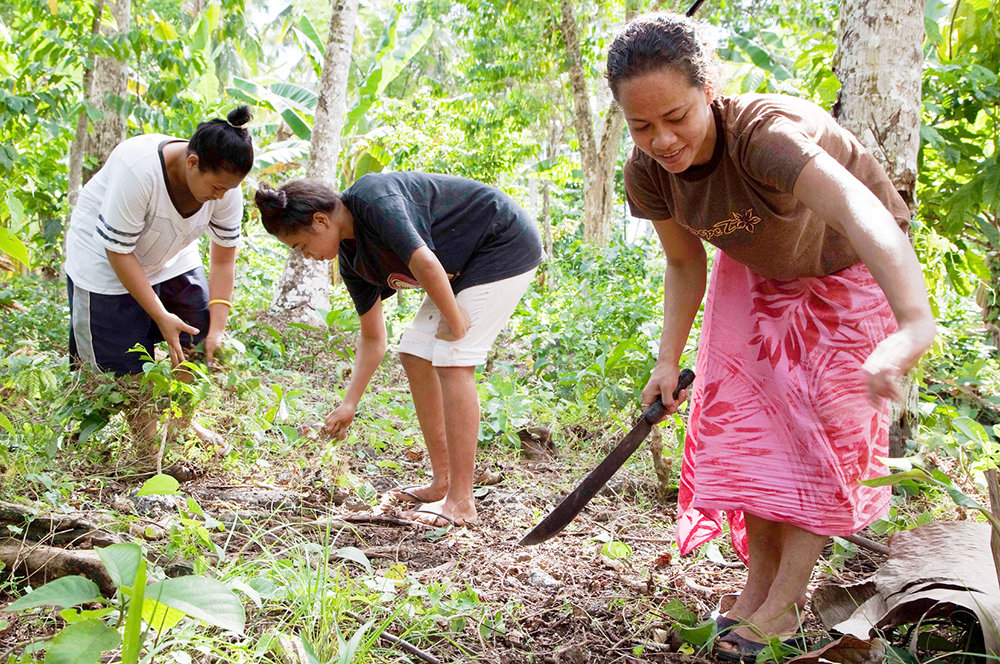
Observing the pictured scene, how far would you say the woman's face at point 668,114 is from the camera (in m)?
1.62

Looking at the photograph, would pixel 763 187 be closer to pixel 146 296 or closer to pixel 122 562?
pixel 122 562

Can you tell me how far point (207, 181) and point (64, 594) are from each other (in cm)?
180

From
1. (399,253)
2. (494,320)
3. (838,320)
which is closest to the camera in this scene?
(838,320)

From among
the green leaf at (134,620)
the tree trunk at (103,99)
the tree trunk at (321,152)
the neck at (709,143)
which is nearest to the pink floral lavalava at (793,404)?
the neck at (709,143)

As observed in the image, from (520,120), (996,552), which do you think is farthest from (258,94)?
(996,552)

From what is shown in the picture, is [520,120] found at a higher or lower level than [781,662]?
higher

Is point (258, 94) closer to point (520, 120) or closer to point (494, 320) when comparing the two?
point (520, 120)

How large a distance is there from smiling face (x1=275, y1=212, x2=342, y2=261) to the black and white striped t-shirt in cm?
61

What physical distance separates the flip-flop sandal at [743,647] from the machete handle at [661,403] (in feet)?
1.82

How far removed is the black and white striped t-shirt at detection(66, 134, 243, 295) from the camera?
108 inches

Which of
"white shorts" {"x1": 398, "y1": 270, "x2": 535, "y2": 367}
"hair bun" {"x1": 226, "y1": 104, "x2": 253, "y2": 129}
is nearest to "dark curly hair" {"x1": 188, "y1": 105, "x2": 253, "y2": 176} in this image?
"hair bun" {"x1": 226, "y1": 104, "x2": 253, "y2": 129}

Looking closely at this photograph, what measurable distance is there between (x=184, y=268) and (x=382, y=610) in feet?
6.37

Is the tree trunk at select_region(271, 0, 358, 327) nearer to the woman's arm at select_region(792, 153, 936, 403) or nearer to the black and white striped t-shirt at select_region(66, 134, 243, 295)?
the black and white striped t-shirt at select_region(66, 134, 243, 295)

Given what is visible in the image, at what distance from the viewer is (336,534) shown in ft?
8.12
